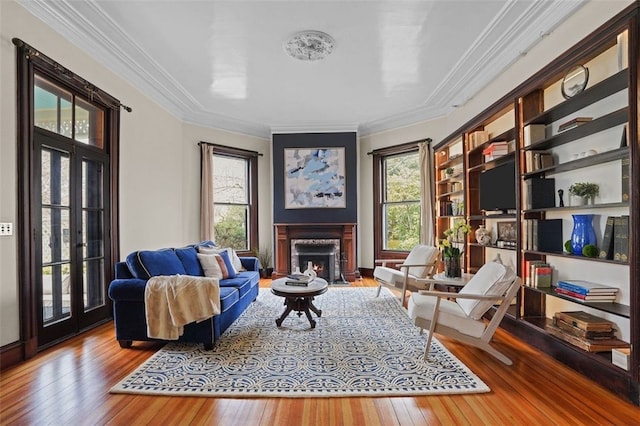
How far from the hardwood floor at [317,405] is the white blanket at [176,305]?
0.43 meters

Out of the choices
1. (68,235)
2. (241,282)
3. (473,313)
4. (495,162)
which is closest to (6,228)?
(68,235)

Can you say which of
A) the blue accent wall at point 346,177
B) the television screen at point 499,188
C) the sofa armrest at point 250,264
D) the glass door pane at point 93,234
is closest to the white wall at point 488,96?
the blue accent wall at point 346,177

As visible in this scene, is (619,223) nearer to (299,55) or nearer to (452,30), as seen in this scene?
(452,30)

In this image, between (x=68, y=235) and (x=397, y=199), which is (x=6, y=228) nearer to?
(x=68, y=235)

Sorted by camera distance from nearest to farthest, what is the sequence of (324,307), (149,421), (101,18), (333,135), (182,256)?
(149,421) < (101,18) < (182,256) < (324,307) < (333,135)

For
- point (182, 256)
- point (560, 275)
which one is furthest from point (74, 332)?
point (560, 275)

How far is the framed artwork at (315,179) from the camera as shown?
6949 millimetres

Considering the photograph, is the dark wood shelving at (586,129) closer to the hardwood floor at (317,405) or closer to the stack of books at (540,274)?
the stack of books at (540,274)

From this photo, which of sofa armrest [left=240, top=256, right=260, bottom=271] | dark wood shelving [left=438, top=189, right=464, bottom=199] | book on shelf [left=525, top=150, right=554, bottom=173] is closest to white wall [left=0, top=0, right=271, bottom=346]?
sofa armrest [left=240, top=256, right=260, bottom=271]

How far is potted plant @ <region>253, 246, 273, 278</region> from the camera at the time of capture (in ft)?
23.7

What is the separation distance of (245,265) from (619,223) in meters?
4.33

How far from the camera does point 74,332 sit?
3586mm

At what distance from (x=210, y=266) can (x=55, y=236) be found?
1612 mm

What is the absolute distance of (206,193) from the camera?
6426mm
